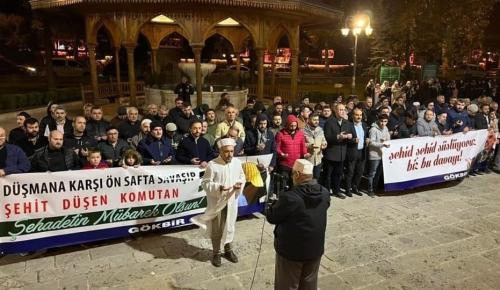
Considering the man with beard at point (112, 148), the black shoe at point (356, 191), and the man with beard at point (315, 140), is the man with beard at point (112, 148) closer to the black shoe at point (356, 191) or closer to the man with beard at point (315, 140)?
the man with beard at point (315, 140)

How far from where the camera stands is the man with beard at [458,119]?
973cm

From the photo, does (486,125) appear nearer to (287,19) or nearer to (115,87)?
(287,19)

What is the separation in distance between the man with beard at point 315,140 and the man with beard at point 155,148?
8.63ft

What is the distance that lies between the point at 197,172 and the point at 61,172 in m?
1.94

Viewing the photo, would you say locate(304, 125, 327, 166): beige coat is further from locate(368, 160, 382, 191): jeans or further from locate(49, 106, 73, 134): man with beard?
locate(49, 106, 73, 134): man with beard

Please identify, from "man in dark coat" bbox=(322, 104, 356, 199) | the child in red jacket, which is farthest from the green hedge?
"man in dark coat" bbox=(322, 104, 356, 199)

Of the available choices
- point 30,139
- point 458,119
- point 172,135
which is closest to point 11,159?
point 30,139

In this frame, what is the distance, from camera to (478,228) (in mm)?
7051

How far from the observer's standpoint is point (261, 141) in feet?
24.2

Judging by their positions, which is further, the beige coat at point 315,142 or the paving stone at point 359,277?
the beige coat at point 315,142

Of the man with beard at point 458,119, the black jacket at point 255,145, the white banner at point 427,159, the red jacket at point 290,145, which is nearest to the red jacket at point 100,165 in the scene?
the black jacket at point 255,145

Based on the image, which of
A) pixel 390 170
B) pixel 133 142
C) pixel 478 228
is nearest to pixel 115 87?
pixel 133 142

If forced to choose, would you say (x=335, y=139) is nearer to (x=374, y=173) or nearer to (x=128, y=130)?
(x=374, y=173)

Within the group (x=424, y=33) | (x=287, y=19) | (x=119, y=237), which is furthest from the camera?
(x=424, y=33)
